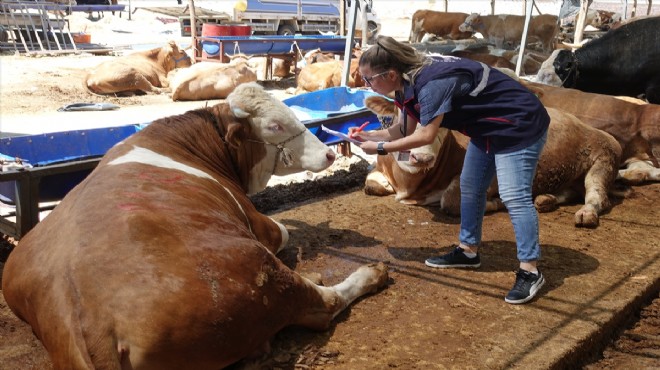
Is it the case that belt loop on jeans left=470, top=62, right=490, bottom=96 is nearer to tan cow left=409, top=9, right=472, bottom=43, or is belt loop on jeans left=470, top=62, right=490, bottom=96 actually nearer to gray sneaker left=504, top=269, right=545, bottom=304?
gray sneaker left=504, top=269, right=545, bottom=304

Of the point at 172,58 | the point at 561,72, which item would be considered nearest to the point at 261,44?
the point at 172,58

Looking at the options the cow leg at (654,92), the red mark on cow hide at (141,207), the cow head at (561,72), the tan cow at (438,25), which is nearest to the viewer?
the red mark on cow hide at (141,207)

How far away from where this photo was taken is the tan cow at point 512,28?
23.9m

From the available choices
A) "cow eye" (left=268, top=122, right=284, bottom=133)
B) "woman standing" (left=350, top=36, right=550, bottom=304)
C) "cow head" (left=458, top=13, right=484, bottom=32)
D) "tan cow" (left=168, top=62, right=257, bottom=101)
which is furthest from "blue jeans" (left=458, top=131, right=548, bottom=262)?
"cow head" (left=458, top=13, right=484, bottom=32)

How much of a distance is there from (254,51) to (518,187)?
14.1 meters

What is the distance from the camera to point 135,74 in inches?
611

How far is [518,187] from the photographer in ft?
12.4

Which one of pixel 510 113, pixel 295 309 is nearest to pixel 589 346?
pixel 510 113

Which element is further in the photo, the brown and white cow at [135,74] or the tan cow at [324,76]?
the tan cow at [324,76]

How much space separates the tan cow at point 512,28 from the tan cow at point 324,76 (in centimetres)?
1081

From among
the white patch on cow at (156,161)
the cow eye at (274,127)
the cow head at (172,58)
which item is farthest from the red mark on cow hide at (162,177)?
the cow head at (172,58)

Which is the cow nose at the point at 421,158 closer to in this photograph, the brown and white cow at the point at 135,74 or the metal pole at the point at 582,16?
the brown and white cow at the point at 135,74

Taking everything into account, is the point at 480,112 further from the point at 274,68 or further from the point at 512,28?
the point at 512,28

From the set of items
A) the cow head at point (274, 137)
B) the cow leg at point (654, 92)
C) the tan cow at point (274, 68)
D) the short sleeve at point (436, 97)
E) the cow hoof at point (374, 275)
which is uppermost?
the short sleeve at point (436, 97)
